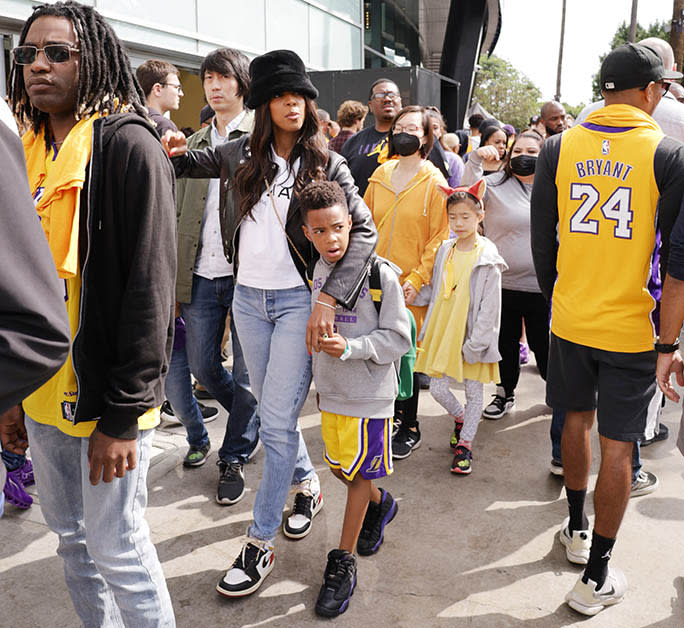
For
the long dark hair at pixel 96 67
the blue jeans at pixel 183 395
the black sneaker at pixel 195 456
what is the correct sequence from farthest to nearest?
1. the black sneaker at pixel 195 456
2. the blue jeans at pixel 183 395
3. the long dark hair at pixel 96 67

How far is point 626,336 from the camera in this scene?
268 cm

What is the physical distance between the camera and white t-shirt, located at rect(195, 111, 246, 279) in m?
3.63

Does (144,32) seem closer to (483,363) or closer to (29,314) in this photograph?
(483,363)

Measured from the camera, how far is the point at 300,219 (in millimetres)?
2855

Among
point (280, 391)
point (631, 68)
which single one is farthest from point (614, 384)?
point (280, 391)

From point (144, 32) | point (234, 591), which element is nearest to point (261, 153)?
point (234, 591)

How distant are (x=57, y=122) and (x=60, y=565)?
200cm

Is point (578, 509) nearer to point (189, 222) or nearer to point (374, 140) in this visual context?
point (189, 222)

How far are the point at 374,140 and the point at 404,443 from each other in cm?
235

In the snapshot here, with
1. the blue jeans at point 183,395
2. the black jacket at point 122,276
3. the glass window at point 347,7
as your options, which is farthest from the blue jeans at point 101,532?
the glass window at point 347,7

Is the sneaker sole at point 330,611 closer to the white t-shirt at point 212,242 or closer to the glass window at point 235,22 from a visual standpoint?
the white t-shirt at point 212,242

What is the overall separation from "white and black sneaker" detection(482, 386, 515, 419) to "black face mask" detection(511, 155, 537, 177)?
5.08ft

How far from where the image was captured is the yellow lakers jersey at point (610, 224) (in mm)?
2613

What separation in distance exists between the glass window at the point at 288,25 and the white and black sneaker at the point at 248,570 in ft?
39.2
